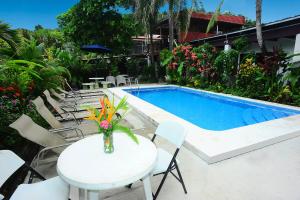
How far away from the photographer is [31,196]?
6.42 ft

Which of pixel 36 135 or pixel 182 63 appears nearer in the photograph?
pixel 36 135

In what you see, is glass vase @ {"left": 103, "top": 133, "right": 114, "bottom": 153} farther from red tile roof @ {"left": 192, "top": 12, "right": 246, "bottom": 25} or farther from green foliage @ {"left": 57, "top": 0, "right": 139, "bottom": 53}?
red tile roof @ {"left": 192, "top": 12, "right": 246, "bottom": 25}

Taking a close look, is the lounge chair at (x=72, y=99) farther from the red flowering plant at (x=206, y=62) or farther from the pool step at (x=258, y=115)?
the red flowering plant at (x=206, y=62)

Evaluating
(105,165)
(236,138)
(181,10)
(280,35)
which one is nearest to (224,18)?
(181,10)

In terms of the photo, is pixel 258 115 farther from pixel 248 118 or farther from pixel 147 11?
pixel 147 11

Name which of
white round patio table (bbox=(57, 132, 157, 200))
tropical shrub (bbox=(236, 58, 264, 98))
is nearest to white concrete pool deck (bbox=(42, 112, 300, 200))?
white round patio table (bbox=(57, 132, 157, 200))

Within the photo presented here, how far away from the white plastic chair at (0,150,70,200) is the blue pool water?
5.10 meters

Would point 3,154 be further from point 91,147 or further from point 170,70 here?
point 170,70

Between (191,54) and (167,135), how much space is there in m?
10.1

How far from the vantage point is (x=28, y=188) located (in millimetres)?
2086

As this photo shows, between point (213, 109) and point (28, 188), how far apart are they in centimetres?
755

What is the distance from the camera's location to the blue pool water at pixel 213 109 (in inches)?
255

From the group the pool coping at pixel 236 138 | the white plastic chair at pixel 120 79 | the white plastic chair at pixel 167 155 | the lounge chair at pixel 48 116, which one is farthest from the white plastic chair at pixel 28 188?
the white plastic chair at pixel 120 79

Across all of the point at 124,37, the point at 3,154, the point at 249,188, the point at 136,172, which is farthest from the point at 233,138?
the point at 124,37
